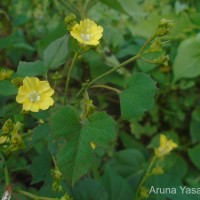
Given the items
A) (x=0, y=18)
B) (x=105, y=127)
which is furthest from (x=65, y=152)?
(x=0, y=18)

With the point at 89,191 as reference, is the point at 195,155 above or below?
below

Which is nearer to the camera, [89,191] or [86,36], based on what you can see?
[86,36]

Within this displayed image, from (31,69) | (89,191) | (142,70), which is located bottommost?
(89,191)

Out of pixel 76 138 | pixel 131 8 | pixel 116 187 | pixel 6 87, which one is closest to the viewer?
pixel 76 138

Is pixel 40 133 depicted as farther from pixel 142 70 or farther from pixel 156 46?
pixel 142 70

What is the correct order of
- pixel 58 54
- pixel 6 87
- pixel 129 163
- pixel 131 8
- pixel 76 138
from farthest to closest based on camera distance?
1. pixel 131 8
2. pixel 129 163
3. pixel 6 87
4. pixel 58 54
5. pixel 76 138

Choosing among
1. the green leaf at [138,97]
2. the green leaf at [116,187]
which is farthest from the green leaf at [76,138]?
the green leaf at [116,187]

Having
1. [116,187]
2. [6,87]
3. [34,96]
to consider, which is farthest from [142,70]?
[34,96]
